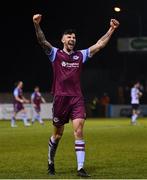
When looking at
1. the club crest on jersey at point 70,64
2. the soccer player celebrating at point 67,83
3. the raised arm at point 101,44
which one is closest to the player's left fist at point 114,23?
the raised arm at point 101,44

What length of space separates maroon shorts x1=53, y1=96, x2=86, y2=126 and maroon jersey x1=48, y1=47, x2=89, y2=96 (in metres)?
0.09

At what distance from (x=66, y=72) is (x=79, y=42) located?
171 feet

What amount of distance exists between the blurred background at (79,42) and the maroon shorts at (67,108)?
44227 mm

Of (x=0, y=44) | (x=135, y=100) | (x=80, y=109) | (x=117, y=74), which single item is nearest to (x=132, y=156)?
(x=80, y=109)

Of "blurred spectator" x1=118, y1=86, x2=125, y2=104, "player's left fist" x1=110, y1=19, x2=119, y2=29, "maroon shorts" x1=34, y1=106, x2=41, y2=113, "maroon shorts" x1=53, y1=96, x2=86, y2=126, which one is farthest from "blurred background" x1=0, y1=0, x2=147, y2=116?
"maroon shorts" x1=53, y1=96, x2=86, y2=126

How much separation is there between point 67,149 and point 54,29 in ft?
141

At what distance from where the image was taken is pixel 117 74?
65.9 metres

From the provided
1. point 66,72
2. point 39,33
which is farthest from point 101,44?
point 39,33

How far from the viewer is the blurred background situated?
5856cm

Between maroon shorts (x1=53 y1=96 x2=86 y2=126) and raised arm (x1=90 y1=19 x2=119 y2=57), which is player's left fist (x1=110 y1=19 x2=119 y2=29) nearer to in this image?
raised arm (x1=90 y1=19 x2=119 y2=57)

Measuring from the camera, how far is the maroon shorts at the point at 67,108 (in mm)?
12141

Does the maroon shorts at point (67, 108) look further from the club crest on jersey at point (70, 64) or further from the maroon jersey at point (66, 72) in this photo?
the club crest on jersey at point (70, 64)

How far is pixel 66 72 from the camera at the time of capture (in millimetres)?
12133

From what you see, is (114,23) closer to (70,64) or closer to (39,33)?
(70,64)
